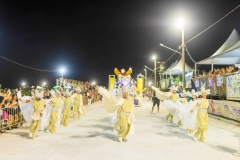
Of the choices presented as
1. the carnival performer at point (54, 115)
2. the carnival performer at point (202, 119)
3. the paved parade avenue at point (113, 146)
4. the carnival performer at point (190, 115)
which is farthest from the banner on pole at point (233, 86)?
the carnival performer at point (54, 115)

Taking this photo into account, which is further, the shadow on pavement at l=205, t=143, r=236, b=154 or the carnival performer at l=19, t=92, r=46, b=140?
the carnival performer at l=19, t=92, r=46, b=140

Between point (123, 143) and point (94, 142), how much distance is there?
0.92 meters

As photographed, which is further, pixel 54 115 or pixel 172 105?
pixel 172 105

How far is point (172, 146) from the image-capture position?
7629 millimetres

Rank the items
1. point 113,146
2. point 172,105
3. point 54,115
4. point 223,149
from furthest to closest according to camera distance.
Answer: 1. point 172,105
2. point 54,115
3. point 113,146
4. point 223,149

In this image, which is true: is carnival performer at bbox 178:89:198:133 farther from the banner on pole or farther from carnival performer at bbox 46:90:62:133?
carnival performer at bbox 46:90:62:133

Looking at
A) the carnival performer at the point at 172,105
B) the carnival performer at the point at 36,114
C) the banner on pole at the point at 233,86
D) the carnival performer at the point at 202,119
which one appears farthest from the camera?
the banner on pole at the point at 233,86

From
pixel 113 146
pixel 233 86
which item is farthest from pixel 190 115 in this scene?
pixel 233 86

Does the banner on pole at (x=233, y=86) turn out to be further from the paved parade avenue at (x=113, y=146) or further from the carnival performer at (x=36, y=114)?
the carnival performer at (x=36, y=114)

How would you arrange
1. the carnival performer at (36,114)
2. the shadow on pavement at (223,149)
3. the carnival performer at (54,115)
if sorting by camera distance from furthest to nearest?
the carnival performer at (54,115), the carnival performer at (36,114), the shadow on pavement at (223,149)

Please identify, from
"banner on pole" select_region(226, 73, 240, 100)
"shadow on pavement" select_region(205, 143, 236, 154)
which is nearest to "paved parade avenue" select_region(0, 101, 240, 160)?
"shadow on pavement" select_region(205, 143, 236, 154)

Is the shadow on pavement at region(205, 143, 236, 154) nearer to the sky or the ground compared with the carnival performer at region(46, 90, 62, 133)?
nearer to the ground

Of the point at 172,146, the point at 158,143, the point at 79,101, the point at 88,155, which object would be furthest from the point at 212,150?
the point at 79,101

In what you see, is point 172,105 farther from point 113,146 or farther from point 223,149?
point 113,146
